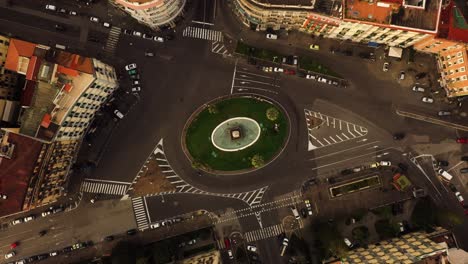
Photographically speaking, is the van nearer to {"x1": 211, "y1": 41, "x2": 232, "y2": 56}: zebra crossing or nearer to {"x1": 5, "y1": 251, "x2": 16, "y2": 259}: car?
{"x1": 211, "y1": 41, "x2": 232, "y2": 56}: zebra crossing

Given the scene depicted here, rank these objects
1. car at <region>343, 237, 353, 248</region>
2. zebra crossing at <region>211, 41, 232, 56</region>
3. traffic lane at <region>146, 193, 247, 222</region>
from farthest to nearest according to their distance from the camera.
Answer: zebra crossing at <region>211, 41, 232, 56</region>
traffic lane at <region>146, 193, 247, 222</region>
car at <region>343, 237, 353, 248</region>

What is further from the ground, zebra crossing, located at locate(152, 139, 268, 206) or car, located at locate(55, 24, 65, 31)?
car, located at locate(55, 24, 65, 31)

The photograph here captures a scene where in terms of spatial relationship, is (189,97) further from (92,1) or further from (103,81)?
(92,1)

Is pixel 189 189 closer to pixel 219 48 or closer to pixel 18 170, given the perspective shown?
pixel 219 48

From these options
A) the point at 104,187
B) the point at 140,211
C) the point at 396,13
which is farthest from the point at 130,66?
the point at 396,13

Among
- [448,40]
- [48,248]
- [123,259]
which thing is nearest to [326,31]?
[448,40]

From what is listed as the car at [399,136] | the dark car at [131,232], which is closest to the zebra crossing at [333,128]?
the car at [399,136]

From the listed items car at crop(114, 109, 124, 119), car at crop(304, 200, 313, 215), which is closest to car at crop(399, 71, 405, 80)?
car at crop(304, 200, 313, 215)
